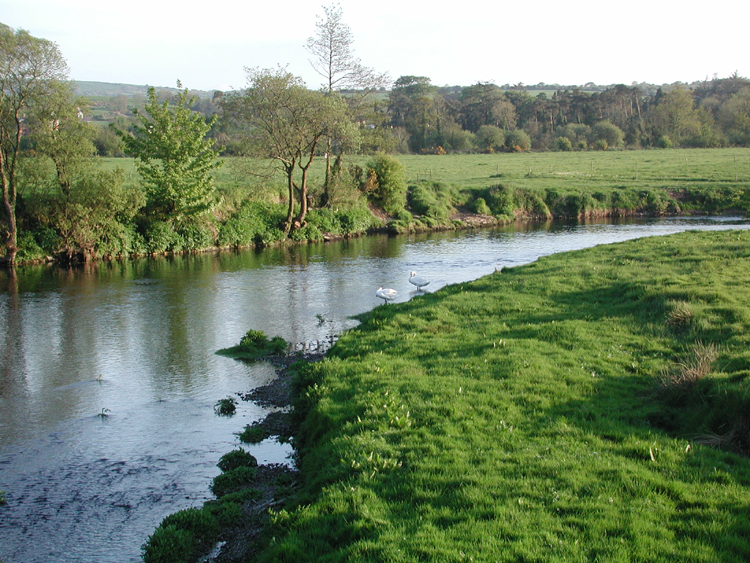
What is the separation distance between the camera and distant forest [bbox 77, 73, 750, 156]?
91625mm

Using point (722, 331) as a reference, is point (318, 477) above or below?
below

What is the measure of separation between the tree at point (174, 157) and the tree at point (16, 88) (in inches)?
193

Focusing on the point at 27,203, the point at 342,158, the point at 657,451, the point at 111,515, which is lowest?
the point at 111,515

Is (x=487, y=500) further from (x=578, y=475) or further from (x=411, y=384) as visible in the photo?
(x=411, y=384)

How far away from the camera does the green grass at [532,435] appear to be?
588 cm

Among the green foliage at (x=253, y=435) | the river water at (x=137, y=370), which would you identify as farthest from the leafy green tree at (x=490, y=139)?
the green foliage at (x=253, y=435)

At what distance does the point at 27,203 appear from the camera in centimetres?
3189

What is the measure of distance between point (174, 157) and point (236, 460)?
2811 cm

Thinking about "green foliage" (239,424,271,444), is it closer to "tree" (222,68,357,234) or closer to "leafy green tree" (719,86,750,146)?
"tree" (222,68,357,234)

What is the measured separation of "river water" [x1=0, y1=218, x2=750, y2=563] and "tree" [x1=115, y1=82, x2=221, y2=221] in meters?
3.32

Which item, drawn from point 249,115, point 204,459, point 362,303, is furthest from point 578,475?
point 249,115

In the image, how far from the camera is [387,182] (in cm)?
4759

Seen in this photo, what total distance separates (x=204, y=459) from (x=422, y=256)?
24.3 m

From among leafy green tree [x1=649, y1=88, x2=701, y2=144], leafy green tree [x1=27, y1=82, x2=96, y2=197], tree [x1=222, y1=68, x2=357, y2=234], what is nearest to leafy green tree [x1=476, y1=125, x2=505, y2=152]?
Result: leafy green tree [x1=649, y1=88, x2=701, y2=144]
